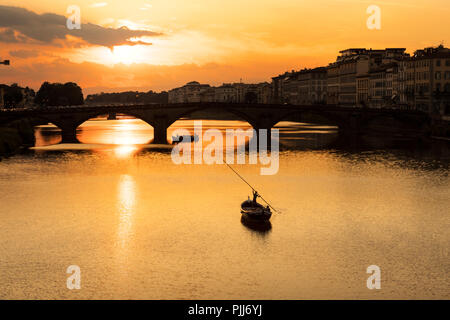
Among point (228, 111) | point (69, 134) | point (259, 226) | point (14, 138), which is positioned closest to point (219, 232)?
point (259, 226)

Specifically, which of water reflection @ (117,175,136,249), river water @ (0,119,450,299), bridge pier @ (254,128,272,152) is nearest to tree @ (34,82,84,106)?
bridge pier @ (254,128,272,152)

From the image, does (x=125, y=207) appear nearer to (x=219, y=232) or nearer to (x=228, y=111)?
(x=219, y=232)

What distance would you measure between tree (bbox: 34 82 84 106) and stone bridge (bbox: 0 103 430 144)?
279 feet

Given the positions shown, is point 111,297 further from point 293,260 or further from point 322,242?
point 322,242

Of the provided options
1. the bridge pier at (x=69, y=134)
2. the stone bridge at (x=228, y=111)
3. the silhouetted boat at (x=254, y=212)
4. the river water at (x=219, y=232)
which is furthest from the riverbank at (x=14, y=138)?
the silhouetted boat at (x=254, y=212)

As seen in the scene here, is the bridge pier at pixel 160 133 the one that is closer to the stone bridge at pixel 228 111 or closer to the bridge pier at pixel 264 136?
the stone bridge at pixel 228 111

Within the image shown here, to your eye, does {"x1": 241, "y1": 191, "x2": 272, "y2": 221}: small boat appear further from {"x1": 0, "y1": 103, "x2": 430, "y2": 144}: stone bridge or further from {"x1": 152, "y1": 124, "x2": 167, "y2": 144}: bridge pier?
{"x1": 152, "y1": 124, "x2": 167, "y2": 144}: bridge pier

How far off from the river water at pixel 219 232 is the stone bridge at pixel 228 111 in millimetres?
27814

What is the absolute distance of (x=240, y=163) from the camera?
5403 centimetres

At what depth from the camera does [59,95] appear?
6585 inches

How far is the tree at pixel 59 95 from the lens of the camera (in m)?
166

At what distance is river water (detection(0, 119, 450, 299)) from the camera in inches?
833
